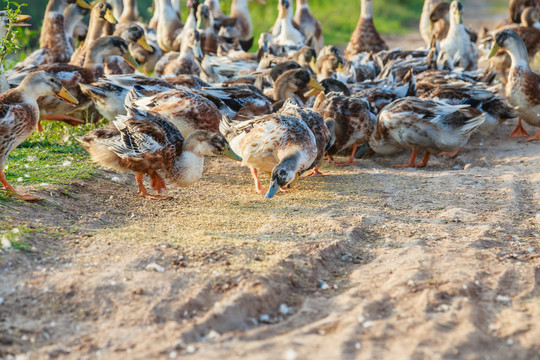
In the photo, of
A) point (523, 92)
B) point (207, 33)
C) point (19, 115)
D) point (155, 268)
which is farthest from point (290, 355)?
point (207, 33)

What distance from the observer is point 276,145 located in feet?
19.3

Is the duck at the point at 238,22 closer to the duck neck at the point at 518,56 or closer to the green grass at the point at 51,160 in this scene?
the duck neck at the point at 518,56

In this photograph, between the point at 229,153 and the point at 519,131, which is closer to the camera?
the point at 229,153

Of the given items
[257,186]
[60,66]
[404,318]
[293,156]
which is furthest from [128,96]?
[404,318]

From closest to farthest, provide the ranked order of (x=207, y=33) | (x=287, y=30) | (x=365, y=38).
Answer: (x=207, y=33) → (x=365, y=38) → (x=287, y=30)

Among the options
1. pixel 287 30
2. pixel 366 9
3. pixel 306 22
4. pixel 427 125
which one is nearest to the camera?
pixel 427 125

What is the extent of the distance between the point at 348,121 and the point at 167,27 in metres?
7.09

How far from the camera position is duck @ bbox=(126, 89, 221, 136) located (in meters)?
6.77

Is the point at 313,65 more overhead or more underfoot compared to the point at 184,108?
more underfoot

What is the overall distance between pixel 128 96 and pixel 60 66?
4.54 feet

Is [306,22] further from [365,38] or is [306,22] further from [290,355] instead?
[290,355]

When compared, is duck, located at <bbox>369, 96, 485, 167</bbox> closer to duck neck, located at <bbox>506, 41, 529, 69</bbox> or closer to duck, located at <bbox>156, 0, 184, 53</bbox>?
duck neck, located at <bbox>506, 41, 529, 69</bbox>

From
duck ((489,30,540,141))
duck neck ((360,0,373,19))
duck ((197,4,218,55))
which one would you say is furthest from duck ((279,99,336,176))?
duck neck ((360,0,373,19))

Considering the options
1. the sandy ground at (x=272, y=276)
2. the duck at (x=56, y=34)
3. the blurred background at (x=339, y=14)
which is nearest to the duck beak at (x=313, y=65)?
the duck at (x=56, y=34)
